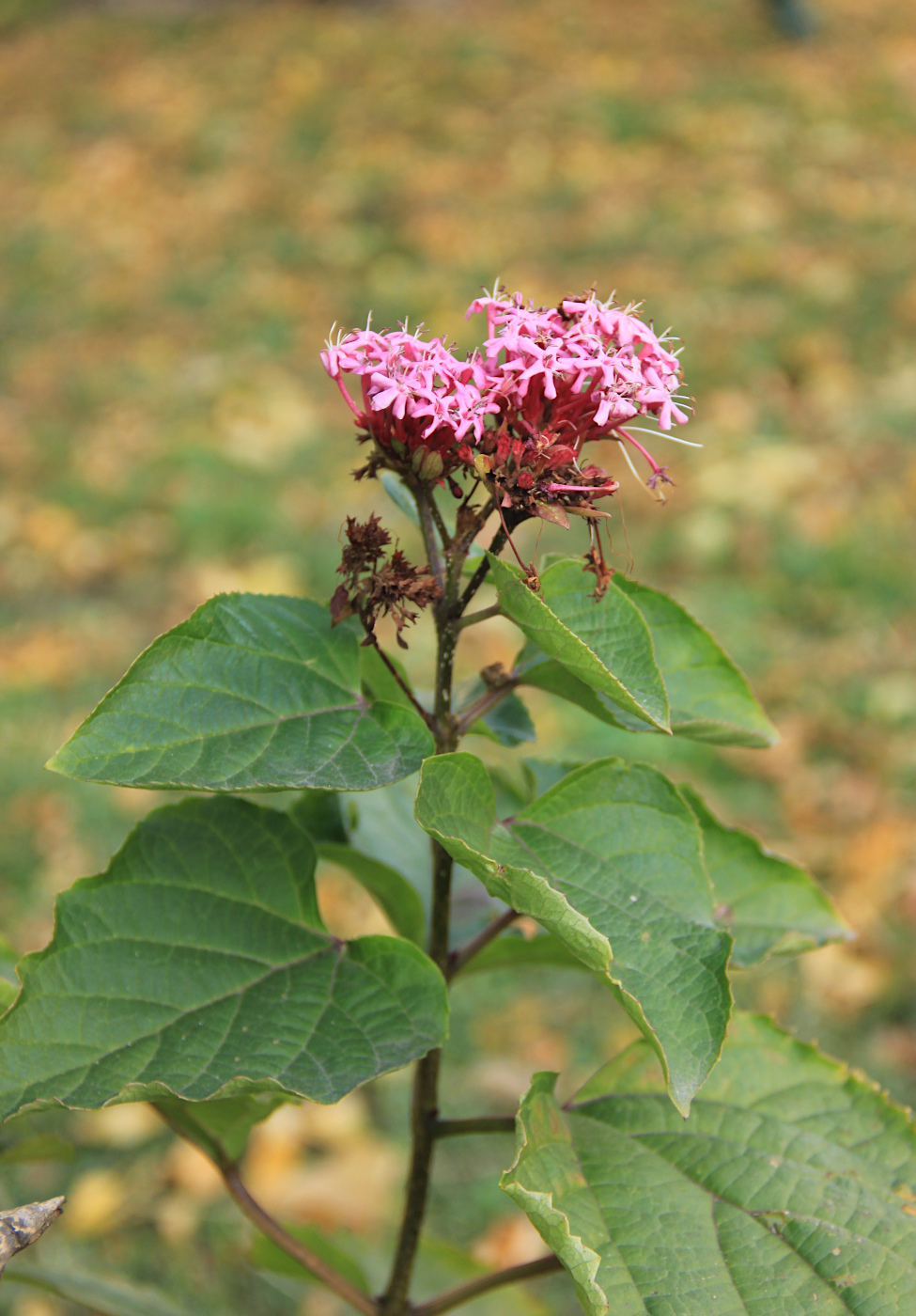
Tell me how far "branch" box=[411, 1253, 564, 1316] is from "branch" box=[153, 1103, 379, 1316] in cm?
7

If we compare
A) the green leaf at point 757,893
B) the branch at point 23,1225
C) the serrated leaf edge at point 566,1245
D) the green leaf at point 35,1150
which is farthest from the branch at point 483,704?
the green leaf at point 35,1150

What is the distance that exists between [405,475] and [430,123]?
26.3ft

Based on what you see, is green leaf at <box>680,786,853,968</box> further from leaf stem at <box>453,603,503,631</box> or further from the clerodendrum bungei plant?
leaf stem at <box>453,603,503,631</box>

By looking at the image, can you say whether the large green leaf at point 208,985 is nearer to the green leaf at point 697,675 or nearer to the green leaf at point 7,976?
the green leaf at point 7,976

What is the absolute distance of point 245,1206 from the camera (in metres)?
1.26

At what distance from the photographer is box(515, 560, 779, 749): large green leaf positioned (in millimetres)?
1099

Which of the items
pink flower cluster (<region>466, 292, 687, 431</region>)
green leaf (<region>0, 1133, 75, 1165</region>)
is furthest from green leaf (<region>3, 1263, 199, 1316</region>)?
pink flower cluster (<region>466, 292, 687, 431</region>)

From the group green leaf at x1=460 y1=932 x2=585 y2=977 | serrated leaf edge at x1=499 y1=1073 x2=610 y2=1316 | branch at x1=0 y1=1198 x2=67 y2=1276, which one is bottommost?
branch at x1=0 y1=1198 x2=67 y2=1276

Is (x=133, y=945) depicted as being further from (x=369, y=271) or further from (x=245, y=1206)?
(x=369, y=271)

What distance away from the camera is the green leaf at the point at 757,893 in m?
1.31

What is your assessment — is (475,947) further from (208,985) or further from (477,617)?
(477,617)

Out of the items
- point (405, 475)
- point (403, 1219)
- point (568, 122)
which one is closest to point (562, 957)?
point (403, 1219)

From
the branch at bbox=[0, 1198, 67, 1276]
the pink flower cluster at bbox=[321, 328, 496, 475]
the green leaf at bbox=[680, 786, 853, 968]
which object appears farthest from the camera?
the green leaf at bbox=[680, 786, 853, 968]

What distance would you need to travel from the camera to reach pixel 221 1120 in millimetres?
1246
